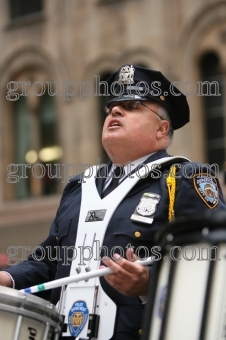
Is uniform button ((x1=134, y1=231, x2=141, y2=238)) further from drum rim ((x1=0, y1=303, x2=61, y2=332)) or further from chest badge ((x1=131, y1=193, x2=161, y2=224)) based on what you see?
drum rim ((x1=0, y1=303, x2=61, y2=332))

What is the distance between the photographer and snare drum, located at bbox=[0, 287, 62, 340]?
10.9ft

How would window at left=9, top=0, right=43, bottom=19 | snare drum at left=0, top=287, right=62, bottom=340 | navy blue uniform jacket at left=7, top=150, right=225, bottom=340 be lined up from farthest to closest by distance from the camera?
window at left=9, top=0, right=43, bottom=19 < navy blue uniform jacket at left=7, top=150, right=225, bottom=340 < snare drum at left=0, top=287, right=62, bottom=340

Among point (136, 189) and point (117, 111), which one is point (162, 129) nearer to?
point (117, 111)

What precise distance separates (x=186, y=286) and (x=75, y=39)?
15606 mm

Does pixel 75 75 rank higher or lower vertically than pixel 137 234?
higher

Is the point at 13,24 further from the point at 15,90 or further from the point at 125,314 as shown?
the point at 125,314

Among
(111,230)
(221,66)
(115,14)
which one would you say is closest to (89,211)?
(111,230)

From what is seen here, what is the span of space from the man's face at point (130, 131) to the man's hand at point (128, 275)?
0.84 metres

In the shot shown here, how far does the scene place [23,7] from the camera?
61.6 ft

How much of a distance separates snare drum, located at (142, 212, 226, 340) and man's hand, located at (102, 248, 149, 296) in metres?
0.59

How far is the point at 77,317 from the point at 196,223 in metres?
1.42

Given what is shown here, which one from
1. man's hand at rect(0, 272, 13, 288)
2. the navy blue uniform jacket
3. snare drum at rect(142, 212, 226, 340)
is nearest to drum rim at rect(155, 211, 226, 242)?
snare drum at rect(142, 212, 226, 340)

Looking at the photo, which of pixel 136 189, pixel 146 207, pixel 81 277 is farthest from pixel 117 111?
pixel 81 277

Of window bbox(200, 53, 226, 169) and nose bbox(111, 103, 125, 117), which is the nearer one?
nose bbox(111, 103, 125, 117)
